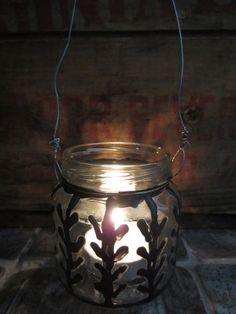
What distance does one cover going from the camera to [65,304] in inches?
20.4

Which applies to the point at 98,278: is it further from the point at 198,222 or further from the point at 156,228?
the point at 198,222

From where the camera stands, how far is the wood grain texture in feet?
2.21

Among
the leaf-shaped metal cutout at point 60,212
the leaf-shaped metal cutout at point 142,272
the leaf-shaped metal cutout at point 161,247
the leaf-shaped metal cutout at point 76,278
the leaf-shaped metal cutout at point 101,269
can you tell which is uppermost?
the leaf-shaped metal cutout at point 60,212

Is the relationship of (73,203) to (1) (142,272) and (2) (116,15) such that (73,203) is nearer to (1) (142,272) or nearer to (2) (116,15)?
(1) (142,272)

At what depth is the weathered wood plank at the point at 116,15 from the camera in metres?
0.65

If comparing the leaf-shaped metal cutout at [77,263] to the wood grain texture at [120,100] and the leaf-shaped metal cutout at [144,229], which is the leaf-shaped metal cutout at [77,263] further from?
the wood grain texture at [120,100]

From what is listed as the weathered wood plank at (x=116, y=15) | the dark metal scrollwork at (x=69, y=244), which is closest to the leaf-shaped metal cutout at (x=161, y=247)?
the dark metal scrollwork at (x=69, y=244)

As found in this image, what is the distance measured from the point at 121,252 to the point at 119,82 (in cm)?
34

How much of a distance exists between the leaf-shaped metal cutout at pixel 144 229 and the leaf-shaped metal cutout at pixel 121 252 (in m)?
0.03

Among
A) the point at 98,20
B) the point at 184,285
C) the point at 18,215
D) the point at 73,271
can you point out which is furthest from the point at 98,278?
the point at 98,20

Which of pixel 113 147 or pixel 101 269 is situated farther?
pixel 113 147

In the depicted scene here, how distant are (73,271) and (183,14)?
1.62 feet

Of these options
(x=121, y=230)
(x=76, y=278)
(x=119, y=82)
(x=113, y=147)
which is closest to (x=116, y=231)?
(x=121, y=230)

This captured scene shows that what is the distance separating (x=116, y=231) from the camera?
0.47 metres
